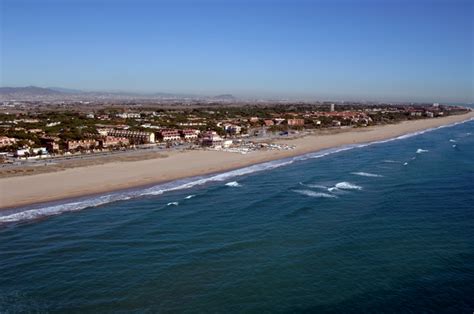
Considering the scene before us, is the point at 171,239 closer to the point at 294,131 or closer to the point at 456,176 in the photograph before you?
the point at 456,176

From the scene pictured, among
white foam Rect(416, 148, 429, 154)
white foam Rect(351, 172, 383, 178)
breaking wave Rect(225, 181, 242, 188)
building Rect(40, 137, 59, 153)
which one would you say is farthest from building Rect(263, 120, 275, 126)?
breaking wave Rect(225, 181, 242, 188)

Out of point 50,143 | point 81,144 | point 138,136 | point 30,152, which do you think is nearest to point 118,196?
point 30,152

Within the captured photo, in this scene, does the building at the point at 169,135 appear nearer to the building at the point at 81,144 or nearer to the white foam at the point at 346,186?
the building at the point at 81,144

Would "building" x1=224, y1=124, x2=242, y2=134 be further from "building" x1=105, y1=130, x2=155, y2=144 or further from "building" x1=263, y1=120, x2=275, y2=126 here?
"building" x1=263, y1=120, x2=275, y2=126

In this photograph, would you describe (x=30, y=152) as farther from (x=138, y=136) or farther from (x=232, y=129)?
(x=232, y=129)

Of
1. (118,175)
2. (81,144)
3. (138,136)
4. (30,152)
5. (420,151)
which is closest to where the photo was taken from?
(118,175)

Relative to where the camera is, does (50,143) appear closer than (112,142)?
Yes
